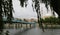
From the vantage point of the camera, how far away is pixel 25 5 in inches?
52.5

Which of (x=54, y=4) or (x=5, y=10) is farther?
(x=54, y=4)

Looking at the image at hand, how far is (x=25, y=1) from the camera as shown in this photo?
1.34m

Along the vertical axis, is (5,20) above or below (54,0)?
below

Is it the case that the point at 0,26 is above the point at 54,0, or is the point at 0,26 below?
below

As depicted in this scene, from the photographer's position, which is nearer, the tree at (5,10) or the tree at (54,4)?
the tree at (5,10)

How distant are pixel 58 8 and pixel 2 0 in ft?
1.23

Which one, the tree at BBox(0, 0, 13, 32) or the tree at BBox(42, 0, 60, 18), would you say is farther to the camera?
the tree at BBox(42, 0, 60, 18)

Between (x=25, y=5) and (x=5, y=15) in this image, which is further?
(x=25, y=5)

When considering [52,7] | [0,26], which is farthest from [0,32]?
[52,7]

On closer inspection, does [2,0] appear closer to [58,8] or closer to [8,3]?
[8,3]

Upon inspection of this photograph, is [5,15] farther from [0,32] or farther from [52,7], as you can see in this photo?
[52,7]

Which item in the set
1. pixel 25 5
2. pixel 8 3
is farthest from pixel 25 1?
pixel 8 3

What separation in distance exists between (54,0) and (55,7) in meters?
0.05

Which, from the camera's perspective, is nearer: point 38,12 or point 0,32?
point 0,32
